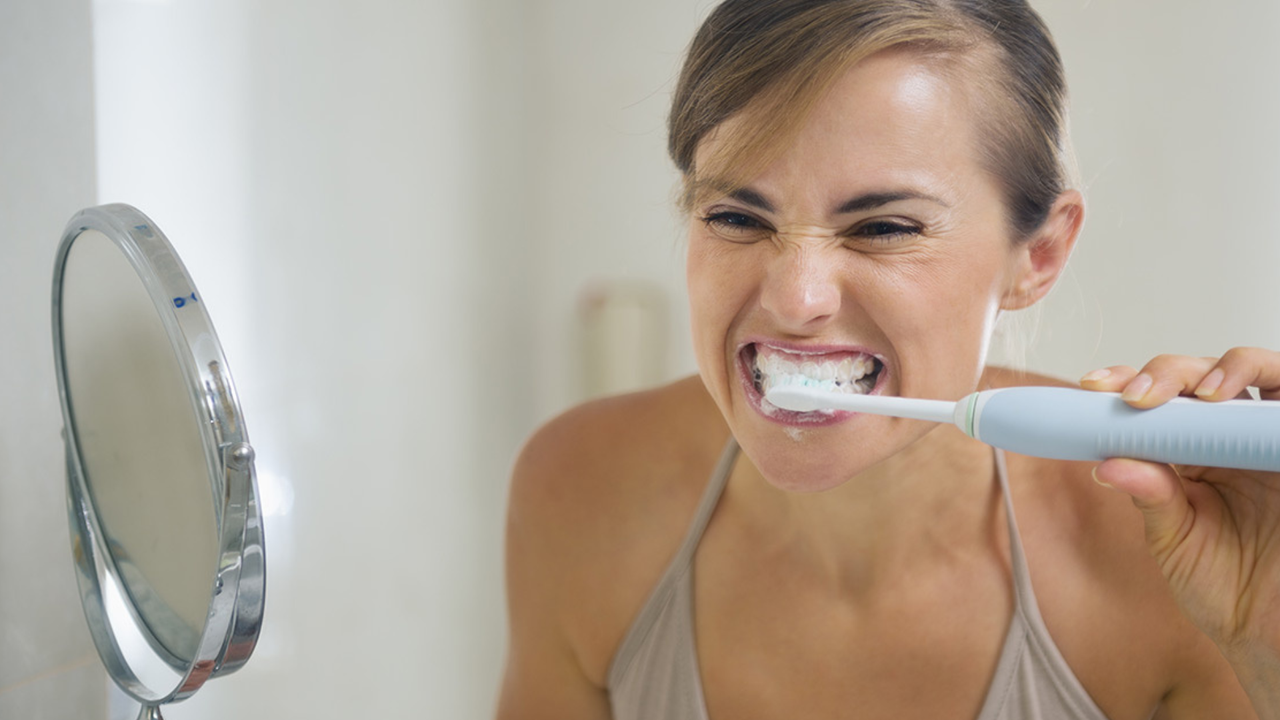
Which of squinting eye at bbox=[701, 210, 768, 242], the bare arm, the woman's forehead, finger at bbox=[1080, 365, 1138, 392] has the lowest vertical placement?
the bare arm

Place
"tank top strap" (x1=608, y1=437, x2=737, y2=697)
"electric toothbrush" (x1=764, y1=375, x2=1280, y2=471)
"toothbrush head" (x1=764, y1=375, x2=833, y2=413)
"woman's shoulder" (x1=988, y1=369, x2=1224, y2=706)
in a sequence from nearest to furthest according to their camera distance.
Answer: "electric toothbrush" (x1=764, y1=375, x2=1280, y2=471) < "toothbrush head" (x1=764, y1=375, x2=833, y2=413) < "woman's shoulder" (x1=988, y1=369, x2=1224, y2=706) < "tank top strap" (x1=608, y1=437, x2=737, y2=697)

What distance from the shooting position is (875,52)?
521 millimetres

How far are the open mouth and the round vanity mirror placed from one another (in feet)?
0.99

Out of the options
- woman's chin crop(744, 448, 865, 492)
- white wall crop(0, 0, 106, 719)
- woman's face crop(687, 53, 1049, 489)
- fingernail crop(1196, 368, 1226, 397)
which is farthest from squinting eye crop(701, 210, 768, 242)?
white wall crop(0, 0, 106, 719)

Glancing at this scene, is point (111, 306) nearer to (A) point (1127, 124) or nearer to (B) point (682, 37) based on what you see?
(B) point (682, 37)

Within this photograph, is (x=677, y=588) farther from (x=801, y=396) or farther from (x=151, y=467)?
(x=151, y=467)

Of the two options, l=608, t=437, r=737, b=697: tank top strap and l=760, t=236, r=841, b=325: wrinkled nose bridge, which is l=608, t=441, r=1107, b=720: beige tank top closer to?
l=608, t=437, r=737, b=697: tank top strap

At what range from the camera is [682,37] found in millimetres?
689

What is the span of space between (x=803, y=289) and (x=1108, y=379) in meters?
0.17

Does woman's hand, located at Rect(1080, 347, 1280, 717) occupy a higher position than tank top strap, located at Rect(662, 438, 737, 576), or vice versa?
woman's hand, located at Rect(1080, 347, 1280, 717)

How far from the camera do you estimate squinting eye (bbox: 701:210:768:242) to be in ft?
1.86

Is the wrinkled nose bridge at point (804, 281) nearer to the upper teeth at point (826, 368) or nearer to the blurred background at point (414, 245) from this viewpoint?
the upper teeth at point (826, 368)

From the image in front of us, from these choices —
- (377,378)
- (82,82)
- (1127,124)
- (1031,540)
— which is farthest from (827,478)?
(82,82)

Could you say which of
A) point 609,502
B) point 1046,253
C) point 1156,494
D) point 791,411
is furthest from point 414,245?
point 1156,494
